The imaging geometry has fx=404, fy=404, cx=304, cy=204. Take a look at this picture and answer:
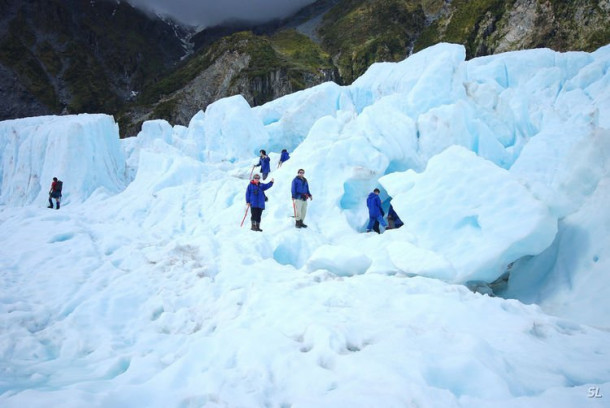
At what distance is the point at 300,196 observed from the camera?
848 cm

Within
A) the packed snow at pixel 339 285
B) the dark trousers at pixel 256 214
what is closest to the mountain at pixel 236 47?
the packed snow at pixel 339 285

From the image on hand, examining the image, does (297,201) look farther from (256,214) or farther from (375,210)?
(375,210)

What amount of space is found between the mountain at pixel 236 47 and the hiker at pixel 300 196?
51977 mm

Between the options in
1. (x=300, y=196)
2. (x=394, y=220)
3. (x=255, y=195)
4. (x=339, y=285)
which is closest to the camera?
(x=339, y=285)

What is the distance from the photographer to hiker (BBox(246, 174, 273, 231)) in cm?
829

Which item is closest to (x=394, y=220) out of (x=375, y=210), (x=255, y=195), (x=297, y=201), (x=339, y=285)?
(x=375, y=210)

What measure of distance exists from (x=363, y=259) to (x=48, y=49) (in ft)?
409

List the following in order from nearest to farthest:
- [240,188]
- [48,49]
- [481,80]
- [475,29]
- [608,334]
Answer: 1. [608,334]
2. [240,188]
3. [481,80]
4. [475,29]
5. [48,49]

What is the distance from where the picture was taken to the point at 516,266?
6695 mm

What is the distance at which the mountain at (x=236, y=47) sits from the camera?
57.4 m

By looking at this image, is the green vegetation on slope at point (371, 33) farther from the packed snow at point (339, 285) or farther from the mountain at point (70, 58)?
the packed snow at point (339, 285)

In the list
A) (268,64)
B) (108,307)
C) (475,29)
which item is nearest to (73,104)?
(268,64)

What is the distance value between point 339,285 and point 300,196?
11.1 feet

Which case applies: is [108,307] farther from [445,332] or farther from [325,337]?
[445,332]
